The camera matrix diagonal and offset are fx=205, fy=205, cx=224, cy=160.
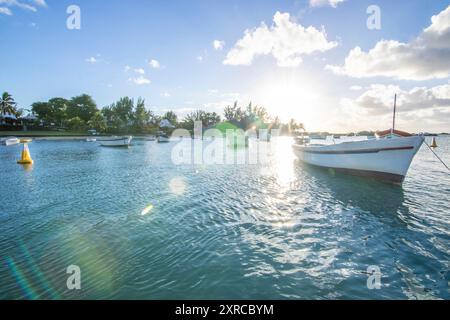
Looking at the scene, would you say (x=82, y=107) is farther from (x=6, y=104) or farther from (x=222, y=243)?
(x=222, y=243)

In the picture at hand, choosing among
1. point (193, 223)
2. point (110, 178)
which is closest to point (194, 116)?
point (110, 178)

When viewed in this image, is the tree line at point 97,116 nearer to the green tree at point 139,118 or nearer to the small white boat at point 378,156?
the green tree at point 139,118

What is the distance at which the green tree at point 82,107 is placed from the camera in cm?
9800

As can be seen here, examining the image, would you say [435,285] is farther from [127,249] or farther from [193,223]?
[127,249]

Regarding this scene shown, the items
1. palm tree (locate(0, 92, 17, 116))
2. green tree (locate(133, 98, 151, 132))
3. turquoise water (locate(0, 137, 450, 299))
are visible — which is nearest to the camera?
turquoise water (locate(0, 137, 450, 299))

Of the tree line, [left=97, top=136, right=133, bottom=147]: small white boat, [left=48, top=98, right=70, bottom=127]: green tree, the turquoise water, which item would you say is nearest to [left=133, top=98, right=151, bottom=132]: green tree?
the tree line

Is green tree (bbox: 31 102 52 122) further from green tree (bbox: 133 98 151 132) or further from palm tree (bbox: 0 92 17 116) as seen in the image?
green tree (bbox: 133 98 151 132)

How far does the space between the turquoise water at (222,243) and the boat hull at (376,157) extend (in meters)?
2.29

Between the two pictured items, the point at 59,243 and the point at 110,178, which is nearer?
the point at 59,243

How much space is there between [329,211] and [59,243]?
965 cm

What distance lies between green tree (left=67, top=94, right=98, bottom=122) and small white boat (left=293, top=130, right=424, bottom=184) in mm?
113527

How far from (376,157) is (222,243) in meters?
13.8

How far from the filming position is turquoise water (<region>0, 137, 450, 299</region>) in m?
4.27

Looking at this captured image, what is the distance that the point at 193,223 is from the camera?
293 inches
